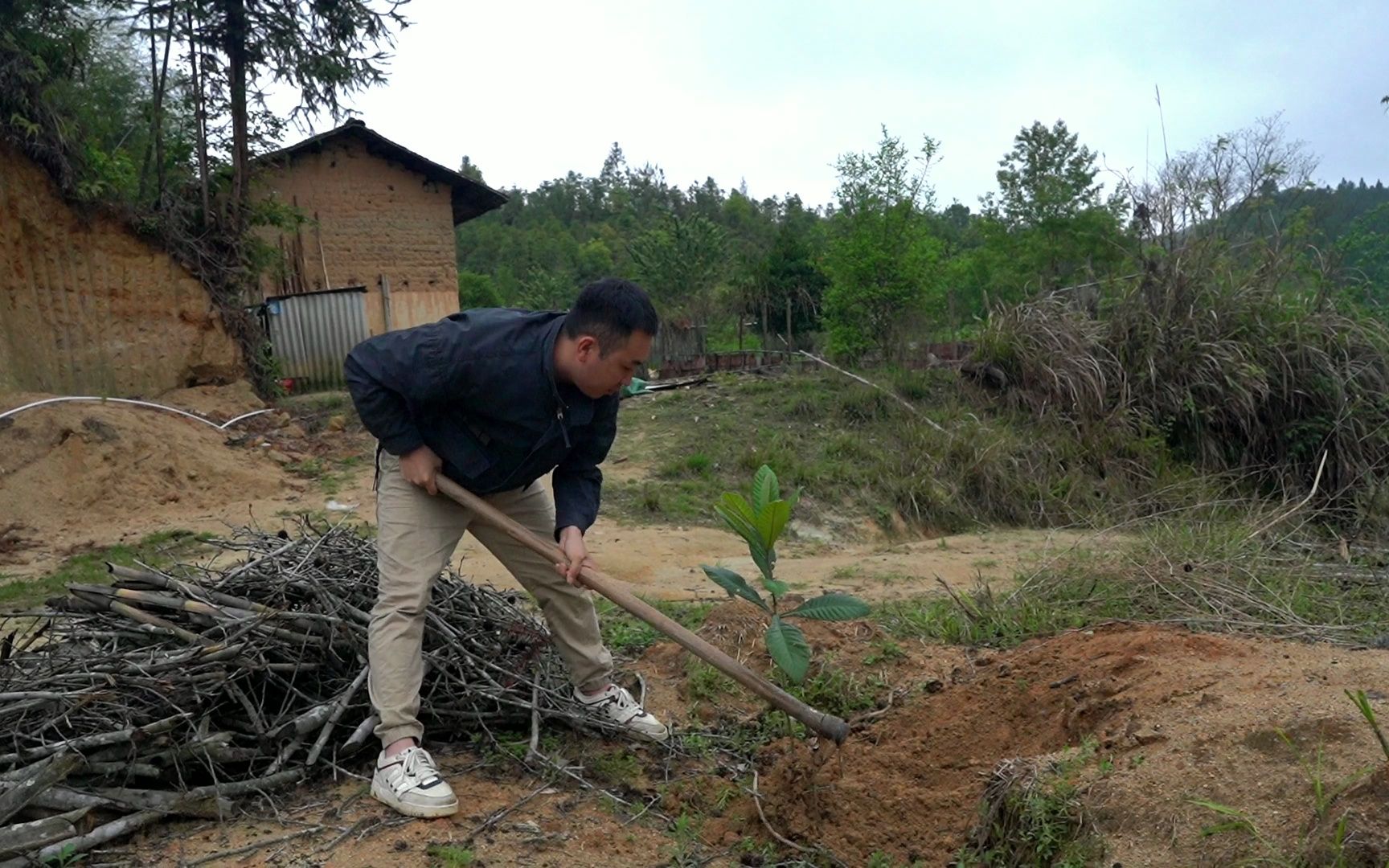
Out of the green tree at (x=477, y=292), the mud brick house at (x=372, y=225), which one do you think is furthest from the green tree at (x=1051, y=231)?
the green tree at (x=477, y=292)

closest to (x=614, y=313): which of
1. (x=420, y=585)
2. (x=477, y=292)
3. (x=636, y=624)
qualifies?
(x=420, y=585)

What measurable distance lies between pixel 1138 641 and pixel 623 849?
1.77 m

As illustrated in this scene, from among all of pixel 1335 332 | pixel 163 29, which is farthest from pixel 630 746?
pixel 163 29

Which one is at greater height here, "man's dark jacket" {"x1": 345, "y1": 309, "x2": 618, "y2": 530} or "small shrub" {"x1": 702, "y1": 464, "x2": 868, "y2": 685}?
"man's dark jacket" {"x1": 345, "y1": 309, "x2": 618, "y2": 530}

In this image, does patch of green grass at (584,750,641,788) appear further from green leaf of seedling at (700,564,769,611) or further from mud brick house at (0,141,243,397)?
mud brick house at (0,141,243,397)

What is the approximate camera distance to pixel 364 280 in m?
15.2

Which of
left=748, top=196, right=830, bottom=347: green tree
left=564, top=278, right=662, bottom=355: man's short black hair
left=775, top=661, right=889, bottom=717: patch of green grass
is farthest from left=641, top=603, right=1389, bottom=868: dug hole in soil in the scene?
left=748, top=196, right=830, bottom=347: green tree

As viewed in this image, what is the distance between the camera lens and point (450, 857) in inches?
95.8

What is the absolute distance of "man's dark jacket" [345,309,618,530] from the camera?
2.77 metres

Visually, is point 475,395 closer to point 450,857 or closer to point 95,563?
point 450,857

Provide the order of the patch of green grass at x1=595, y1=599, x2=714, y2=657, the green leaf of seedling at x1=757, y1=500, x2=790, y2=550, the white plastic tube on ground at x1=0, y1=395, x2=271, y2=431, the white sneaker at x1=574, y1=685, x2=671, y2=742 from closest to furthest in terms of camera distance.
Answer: the green leaf of seedling at x1=757, y1=500, x2=790, y2=550 < the white sneaker at x1=574, y1=685, x2=671, y2=742 < the patch of green grass at x1=595, y1=599, x2=714, y2=657 < the white plastic tube on ground at x1=0, y1=395, x2=271, y2=431

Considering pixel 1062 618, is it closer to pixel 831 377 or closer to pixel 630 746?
pixel 630 746

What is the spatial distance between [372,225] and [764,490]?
14.0 metres

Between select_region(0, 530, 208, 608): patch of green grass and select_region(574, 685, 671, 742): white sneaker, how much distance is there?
11.6ft
